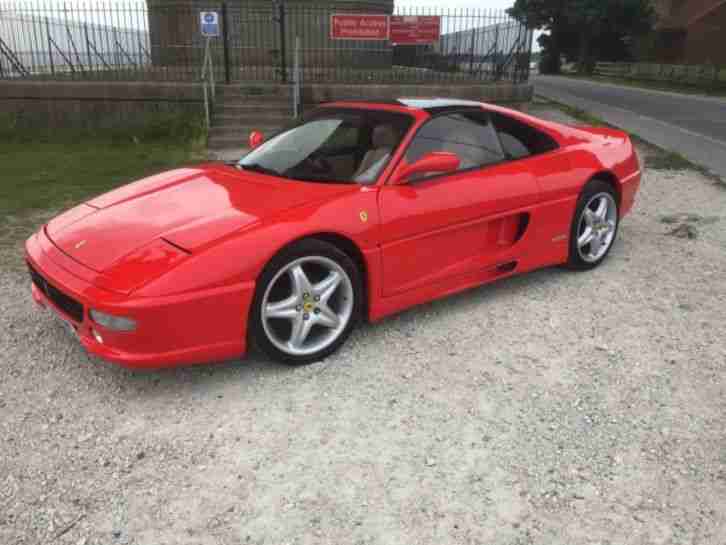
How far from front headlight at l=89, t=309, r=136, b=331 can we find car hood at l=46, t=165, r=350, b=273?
241 millimetres

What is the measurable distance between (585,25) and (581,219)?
159 ft

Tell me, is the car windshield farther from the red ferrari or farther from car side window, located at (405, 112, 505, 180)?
car side window, located at (405, 112, 505, 180)

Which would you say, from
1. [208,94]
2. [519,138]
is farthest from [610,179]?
[208,94]

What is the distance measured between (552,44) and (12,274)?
55.6 meters

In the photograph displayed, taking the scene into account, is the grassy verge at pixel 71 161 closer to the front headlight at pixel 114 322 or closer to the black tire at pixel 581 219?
the front headlight at pixel 114 322

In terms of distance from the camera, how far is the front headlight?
2826 mm

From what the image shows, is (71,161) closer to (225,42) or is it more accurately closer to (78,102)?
(78,102)

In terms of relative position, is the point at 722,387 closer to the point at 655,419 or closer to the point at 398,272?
the point at 655,419

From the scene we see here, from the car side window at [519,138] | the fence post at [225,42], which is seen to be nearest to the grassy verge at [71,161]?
the fence post at [225,42]

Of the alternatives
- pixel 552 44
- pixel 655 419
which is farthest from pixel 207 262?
pixel 552 44

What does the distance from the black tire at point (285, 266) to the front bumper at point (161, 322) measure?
66mm

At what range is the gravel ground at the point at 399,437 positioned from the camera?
7.61 feet

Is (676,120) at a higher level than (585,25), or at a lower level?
lower

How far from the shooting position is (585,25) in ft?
156
